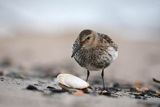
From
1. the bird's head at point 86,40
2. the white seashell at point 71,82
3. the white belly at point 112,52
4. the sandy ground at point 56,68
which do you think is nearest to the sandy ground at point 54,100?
the sandy ground at point 56,68

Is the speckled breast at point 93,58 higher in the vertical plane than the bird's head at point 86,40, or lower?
lower

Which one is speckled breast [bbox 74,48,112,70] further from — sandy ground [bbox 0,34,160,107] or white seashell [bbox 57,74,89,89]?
white seashell [bbox 57,74,89,89]

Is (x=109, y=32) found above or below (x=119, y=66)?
above

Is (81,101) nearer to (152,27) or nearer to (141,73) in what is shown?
(141,73)

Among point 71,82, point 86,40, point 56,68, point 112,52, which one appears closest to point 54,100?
point 71,82

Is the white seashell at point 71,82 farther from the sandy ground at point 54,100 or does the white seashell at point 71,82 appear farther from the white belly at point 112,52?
the white belly at point 112,52

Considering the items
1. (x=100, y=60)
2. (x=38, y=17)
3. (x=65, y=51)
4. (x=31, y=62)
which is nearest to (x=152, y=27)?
(x=38, y=17)

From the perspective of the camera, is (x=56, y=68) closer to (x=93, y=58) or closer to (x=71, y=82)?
(x=93, y=58)
